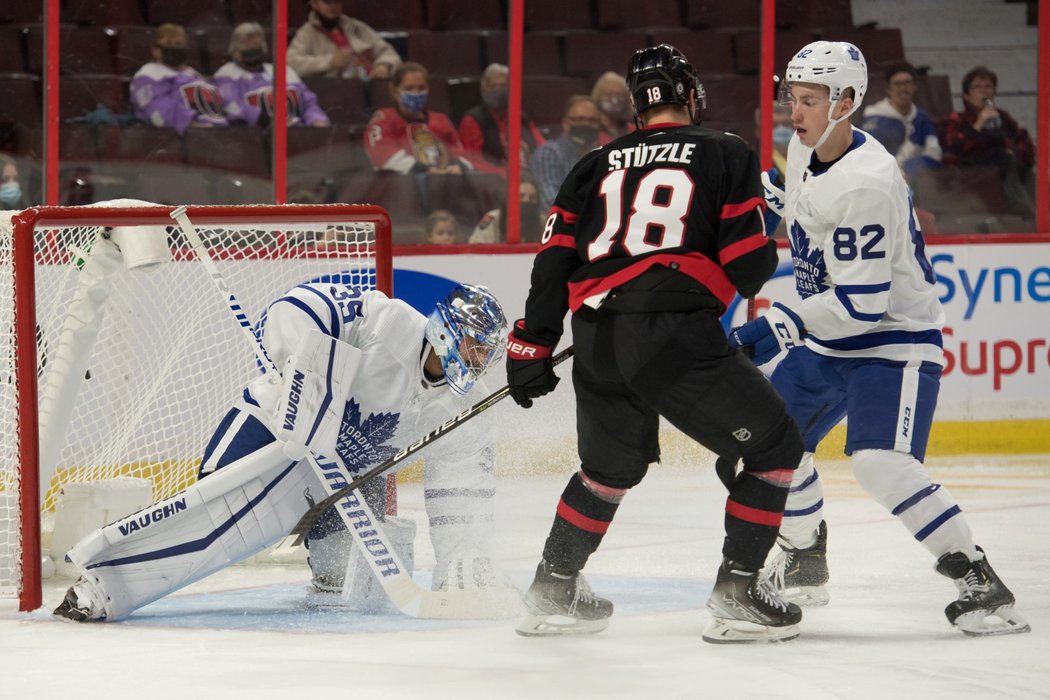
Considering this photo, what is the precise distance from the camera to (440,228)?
5742 millimetres

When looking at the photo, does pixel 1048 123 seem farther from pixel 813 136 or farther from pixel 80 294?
pixel 80 294

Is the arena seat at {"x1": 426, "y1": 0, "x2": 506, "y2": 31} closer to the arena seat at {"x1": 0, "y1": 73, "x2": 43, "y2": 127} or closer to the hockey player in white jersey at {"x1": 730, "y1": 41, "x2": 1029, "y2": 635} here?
the arena seat at {"x1": 0, "y1": 73, "x2": 43, "y2": 127}

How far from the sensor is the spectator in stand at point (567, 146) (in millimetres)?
5871

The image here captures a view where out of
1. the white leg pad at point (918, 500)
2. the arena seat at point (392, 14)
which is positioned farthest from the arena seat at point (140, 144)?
the white leg pad at point (918, 500)

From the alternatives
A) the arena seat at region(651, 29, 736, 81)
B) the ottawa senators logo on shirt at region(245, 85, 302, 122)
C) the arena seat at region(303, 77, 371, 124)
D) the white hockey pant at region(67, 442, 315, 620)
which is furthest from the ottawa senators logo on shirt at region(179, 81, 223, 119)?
the white hockey pant at region(67, 442, 315, 620)

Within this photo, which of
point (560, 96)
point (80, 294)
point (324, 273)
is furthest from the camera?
point (560, 96)

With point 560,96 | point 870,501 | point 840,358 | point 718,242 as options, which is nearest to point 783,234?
point 560,96

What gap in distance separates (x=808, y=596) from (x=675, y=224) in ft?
3.35

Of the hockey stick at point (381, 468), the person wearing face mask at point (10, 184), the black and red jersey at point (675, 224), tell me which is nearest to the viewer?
the black and red jersey at point (675, 224)

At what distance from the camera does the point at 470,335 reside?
324 cm

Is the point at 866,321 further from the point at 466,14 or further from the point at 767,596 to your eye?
the point at 466,14

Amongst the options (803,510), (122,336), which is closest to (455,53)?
(122,336)

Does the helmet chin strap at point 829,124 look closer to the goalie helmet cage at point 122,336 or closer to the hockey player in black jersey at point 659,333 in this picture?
the hockey player in black jersey at point 659,333

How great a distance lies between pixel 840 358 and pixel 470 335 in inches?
29.8
